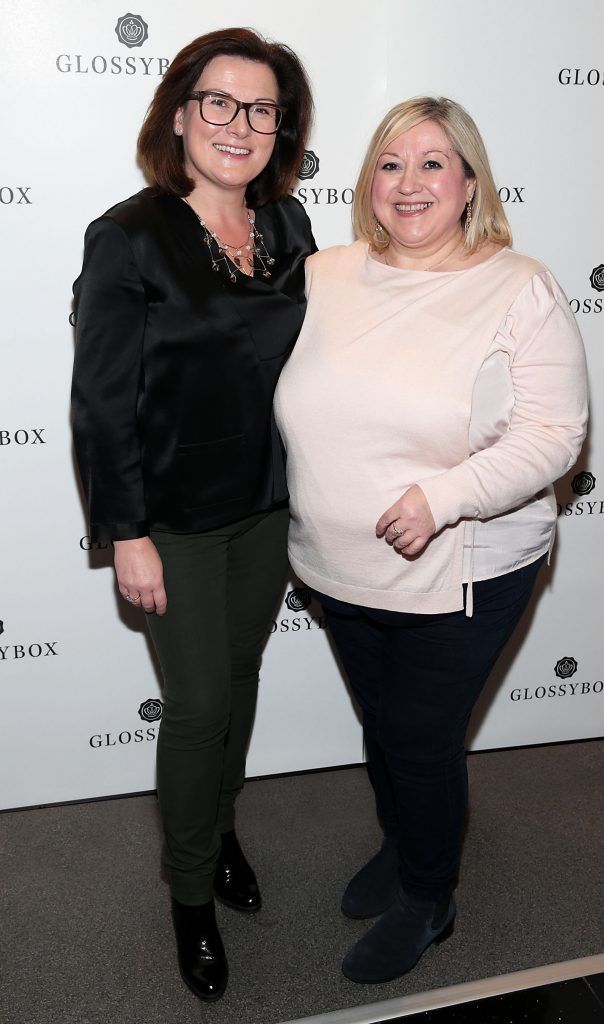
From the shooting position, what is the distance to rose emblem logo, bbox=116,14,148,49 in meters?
1.98

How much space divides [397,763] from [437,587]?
38 cm

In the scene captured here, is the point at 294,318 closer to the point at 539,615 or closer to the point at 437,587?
the point at 437,587

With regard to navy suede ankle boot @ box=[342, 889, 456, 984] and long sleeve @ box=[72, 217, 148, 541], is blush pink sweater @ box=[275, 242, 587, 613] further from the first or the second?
navy suede ankle boot @ box=[342, 889, 456, 984]

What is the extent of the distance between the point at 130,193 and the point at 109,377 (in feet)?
2.39

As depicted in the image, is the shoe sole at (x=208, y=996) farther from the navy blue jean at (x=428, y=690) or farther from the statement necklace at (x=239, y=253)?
the statement necklace at (x=239, y=253)

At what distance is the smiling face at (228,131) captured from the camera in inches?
63.9

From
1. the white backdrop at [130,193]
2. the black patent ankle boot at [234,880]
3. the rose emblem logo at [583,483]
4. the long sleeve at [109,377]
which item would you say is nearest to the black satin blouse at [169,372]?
the long sleeve at [109,377]

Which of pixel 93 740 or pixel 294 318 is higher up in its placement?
pixel 294 318

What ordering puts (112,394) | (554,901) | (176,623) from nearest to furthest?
1. (112,394)
2. (176,623)
3. (554,901)

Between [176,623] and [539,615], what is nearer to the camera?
[176,623]

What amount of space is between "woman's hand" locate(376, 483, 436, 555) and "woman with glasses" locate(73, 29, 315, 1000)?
33 centimetres

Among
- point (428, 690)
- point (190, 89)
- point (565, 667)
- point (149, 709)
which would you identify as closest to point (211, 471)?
point (428, 690)

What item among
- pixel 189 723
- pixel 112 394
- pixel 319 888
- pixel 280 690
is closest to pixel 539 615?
pixel 280 690

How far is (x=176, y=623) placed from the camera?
172 centimetres
